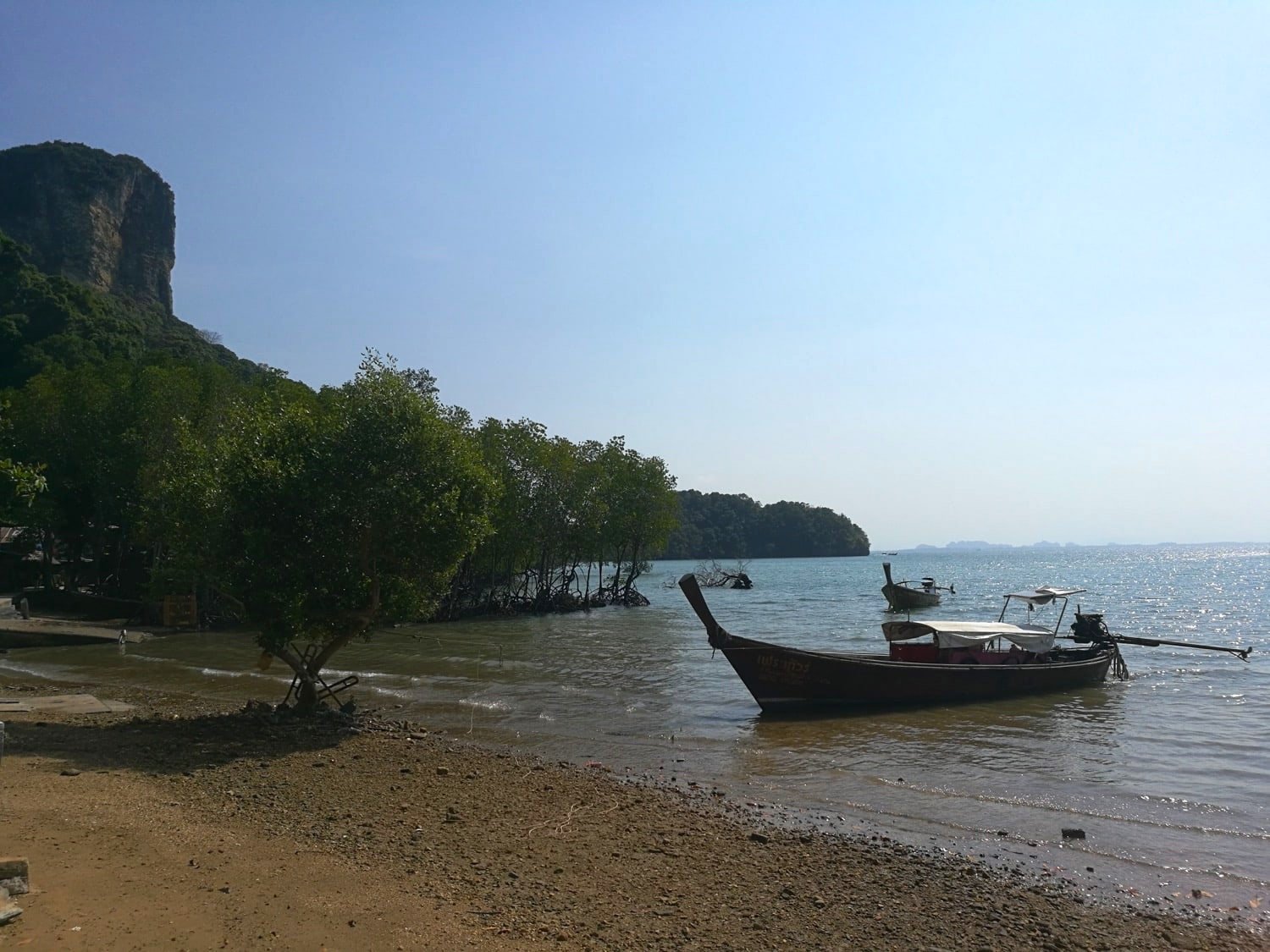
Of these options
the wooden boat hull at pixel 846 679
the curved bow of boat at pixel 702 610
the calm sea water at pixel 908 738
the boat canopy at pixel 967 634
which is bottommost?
the calm sea water at pixel 908 738

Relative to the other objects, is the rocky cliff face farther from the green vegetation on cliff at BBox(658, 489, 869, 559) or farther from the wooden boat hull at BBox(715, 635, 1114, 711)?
A: the wooden boat hull at BBox(715, 635, 1114, 711)

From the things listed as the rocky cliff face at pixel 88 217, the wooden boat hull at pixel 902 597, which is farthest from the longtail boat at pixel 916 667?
the rocky cliff face at pixel 88 217

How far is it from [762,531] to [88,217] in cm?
12458

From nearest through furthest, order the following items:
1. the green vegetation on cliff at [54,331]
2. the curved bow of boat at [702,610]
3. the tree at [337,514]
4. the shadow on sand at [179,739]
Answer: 1. the shadow on sand at [179,739]
2. the tree at [337,514]
3. the curved bow of boat at [702,610]
4. the green vegetation on cliff at [54,331]

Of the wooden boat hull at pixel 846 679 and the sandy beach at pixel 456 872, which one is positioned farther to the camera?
the wooden boat hull at pixel 846 679

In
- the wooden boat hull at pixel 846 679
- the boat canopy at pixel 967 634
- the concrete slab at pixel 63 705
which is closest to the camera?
the concrete slab at pixel 63 705

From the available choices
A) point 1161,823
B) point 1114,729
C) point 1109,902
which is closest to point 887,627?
point 1114,729

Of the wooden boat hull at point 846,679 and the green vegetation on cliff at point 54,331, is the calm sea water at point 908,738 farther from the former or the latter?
the green vegetation on cliff at point 54,331

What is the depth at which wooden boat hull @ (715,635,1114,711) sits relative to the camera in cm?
1797

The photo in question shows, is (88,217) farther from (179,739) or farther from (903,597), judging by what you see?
(179,739)

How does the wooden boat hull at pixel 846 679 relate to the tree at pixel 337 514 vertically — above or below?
below

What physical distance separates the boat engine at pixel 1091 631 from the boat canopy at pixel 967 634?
3.58 metres

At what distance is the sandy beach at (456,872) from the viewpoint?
A: 6.04m

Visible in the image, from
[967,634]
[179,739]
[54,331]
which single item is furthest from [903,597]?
[54,331]
